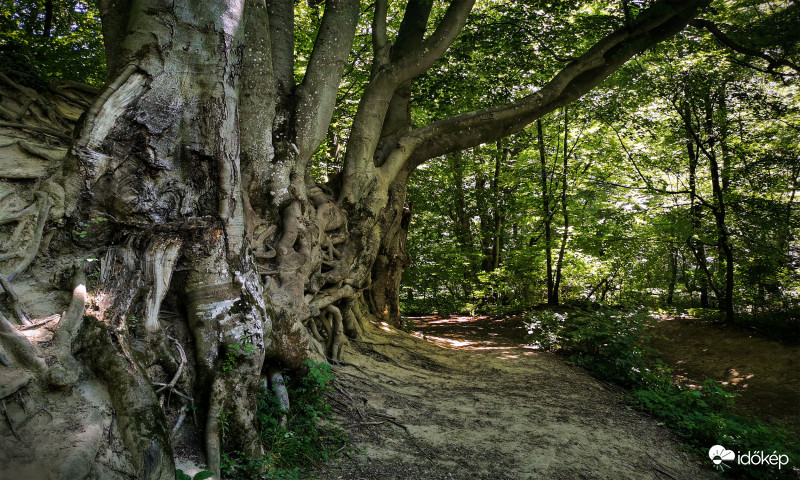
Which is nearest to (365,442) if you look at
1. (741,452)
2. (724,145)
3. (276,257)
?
(276,257)

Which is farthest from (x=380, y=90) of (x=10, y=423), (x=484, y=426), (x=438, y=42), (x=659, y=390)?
(x=10, y=423)

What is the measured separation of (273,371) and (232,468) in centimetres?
118

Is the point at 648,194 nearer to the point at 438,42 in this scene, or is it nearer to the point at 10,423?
the point at 438,42

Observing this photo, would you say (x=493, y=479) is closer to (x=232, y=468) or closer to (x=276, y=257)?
(x=232, y=468)

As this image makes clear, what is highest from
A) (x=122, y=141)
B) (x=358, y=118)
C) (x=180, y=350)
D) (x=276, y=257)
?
(x=358, y=118)

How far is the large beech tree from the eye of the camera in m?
2.98

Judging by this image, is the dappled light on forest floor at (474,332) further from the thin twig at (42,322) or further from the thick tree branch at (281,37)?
the thin twig at (42,322)

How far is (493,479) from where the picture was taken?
Result: 365cm

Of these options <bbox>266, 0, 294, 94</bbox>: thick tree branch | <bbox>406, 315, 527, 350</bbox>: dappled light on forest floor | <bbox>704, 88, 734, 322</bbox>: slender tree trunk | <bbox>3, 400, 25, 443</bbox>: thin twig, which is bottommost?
<bbox>406, 315, 527, 350</bbox>: dappled light on forest floor

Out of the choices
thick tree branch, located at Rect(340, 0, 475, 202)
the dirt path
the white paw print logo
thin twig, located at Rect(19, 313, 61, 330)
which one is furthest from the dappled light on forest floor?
thin twig, located at Rect(19, 313, 61, 330)

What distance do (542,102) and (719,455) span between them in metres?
5.37

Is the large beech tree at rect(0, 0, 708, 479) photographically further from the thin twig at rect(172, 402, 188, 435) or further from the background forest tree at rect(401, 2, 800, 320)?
the background forest tree at rect(401, 2, 800, 320)

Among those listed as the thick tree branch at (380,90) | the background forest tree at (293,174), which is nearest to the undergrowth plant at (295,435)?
the background forest tree at (293,174)

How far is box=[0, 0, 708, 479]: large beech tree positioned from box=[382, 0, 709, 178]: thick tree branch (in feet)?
5.99
